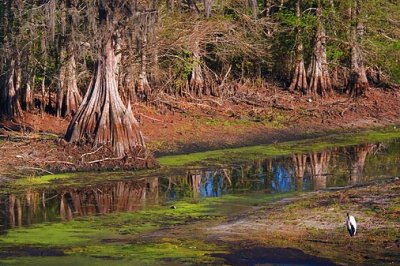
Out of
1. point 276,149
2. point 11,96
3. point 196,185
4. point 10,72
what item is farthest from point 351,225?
point 11,96

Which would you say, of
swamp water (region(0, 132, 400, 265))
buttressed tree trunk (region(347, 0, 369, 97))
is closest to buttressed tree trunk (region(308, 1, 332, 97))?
buttressed tree trunk (region(347, 0, 369, 97))

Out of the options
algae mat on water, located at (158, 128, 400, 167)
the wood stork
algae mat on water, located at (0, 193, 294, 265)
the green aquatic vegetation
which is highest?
the wood stork

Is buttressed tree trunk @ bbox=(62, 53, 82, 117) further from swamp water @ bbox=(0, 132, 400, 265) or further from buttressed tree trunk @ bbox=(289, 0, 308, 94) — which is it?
buttressed tree trunk @ bbox=(289, 0, 308, 94)

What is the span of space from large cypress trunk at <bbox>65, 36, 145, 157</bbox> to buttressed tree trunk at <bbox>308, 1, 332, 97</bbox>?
14.7 meters

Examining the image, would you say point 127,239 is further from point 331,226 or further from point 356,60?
Answer: point 356,60

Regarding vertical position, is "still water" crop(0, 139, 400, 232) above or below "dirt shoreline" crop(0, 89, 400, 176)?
below

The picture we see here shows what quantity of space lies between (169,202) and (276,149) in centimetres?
980

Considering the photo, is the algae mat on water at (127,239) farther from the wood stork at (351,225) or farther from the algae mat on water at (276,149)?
the algae mat on water at (276,149)

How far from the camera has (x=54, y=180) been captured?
895 inches

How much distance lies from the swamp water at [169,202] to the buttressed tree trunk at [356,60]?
8.65 metres

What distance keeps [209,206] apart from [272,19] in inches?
794

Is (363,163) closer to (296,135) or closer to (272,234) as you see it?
(296,135)

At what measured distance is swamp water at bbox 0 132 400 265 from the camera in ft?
47.8

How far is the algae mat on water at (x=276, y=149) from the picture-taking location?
26250 millimetres
